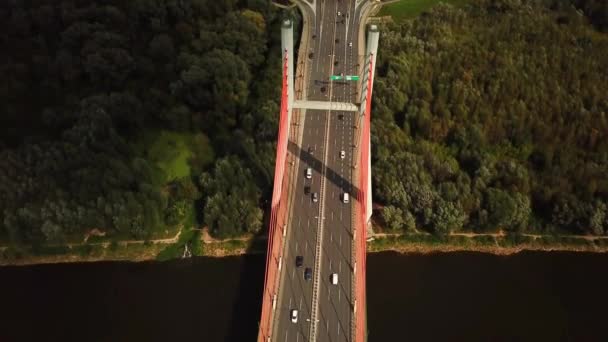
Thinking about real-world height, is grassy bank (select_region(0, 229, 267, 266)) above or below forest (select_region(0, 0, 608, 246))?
below

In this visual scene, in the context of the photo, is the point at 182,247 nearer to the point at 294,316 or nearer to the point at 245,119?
the point at 245,119

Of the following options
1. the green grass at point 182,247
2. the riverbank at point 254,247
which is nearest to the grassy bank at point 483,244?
the riverbank at point 254,247

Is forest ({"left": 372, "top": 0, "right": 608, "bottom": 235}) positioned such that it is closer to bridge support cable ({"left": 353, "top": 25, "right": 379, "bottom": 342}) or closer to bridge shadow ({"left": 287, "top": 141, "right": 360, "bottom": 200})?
bridge shadow ({"left": 287, "top": 141, "right": 360, "bottom": 200})

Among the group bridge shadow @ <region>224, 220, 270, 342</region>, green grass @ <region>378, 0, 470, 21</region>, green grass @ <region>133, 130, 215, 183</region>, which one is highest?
green grass @ <region>378, 0, 470, 21</region>

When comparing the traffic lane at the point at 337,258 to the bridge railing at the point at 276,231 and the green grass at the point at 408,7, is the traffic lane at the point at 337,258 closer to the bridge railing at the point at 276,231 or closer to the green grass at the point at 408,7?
the bridge railing at the point at 276,231

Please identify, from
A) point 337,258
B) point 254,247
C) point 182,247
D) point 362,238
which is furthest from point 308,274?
point 182,247

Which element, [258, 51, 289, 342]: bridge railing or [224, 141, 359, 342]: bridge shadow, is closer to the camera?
[258, 51, 289, 342]: bridge railing

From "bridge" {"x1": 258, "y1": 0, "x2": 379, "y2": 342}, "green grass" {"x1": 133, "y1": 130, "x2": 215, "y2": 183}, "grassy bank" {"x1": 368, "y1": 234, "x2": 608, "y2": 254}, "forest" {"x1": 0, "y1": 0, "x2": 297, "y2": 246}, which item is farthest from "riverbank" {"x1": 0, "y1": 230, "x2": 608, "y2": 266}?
"green grass" {"x1": 133, "y1": 130, "x2": 215, "y2": 183}
